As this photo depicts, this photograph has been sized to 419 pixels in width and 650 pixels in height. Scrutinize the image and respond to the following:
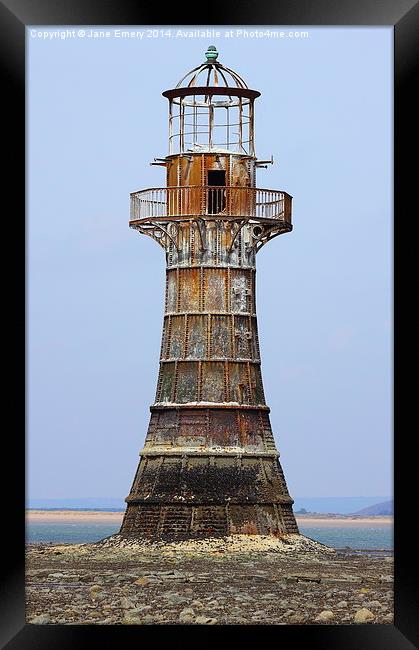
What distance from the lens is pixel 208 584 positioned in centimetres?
6312

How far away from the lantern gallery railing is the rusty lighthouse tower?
28mm

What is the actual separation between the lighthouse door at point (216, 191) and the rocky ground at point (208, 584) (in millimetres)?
9286

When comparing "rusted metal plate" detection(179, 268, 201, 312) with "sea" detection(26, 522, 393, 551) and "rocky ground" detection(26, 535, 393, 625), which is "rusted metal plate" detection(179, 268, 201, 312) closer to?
"rocky ground" detection(26, 535, 393, 625)

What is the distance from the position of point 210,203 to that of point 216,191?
377mm

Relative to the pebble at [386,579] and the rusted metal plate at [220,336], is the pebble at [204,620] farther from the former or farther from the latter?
the rusted metal plate at [220,336]

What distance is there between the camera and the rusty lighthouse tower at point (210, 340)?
68.6 m

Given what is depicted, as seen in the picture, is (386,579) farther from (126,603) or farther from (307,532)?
(307,532)

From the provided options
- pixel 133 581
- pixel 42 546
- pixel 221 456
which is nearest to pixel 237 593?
→ pixel 133 581

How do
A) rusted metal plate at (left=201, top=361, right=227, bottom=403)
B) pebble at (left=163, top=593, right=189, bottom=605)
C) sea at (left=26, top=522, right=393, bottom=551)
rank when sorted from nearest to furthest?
pebble at (left=163, top=593, right=189, bottom=605)
rusted metal plate at (left=201, top=361, right=227, bottom=403)
sea at (left=26, top=522, right=393, bottom=551)

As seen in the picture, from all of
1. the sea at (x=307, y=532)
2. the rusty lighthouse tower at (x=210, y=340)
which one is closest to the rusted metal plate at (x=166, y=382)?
the rusty lighthouse tower at (x=210, y=340)

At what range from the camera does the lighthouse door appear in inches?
2731

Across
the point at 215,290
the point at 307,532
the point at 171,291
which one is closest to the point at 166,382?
the point at 171,291

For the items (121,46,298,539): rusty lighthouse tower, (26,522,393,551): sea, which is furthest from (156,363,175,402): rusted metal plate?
(26,522,393,551): sea
